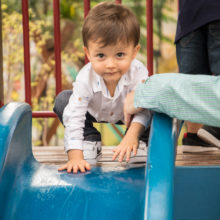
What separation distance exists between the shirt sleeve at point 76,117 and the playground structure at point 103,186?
0.09 metres

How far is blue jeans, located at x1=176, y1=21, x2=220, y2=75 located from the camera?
146cm

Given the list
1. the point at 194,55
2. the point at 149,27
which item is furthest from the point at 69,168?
the point at 149,27

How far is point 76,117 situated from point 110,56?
0.22 meters

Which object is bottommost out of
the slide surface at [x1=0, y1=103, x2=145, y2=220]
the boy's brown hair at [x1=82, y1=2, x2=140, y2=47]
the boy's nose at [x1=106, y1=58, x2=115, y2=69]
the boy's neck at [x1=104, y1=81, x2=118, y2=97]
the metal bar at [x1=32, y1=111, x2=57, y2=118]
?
the slide surface at [x1=0, y1=103, x2=145, y2=220]

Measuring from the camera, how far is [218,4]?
143cm

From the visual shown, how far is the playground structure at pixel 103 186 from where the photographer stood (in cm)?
77

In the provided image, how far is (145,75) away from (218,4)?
42 centimetres

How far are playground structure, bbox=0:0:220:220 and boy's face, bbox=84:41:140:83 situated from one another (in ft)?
0.76

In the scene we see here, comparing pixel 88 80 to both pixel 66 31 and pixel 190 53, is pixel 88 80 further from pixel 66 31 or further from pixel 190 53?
pixel 66 31

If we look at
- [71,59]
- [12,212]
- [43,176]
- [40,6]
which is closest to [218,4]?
[43,176]

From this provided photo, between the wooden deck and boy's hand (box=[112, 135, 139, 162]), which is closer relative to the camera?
boy's hand (box=[112, 135, 139, 162])

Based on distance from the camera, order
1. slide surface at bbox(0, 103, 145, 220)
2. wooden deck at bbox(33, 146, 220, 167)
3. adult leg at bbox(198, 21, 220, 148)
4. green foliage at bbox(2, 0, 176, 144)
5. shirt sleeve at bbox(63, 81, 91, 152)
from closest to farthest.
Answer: slide surface at bbox(0, 103, 145, 220) < shirt sleeve at bbox(63, 81, 91, 152) < wooden deck at bbox(33, 146, 220, 167) < adult leg at bbox(198, 21, 220, 148) < green foliage at bbox(2, 0, 176, 144)

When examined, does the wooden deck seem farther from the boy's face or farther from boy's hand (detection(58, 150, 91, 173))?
the boy's face

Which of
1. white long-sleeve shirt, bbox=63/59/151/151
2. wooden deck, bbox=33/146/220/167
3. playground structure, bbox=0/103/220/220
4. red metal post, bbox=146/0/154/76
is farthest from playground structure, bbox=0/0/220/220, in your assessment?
red metal post, bbox=146/0/154/76
